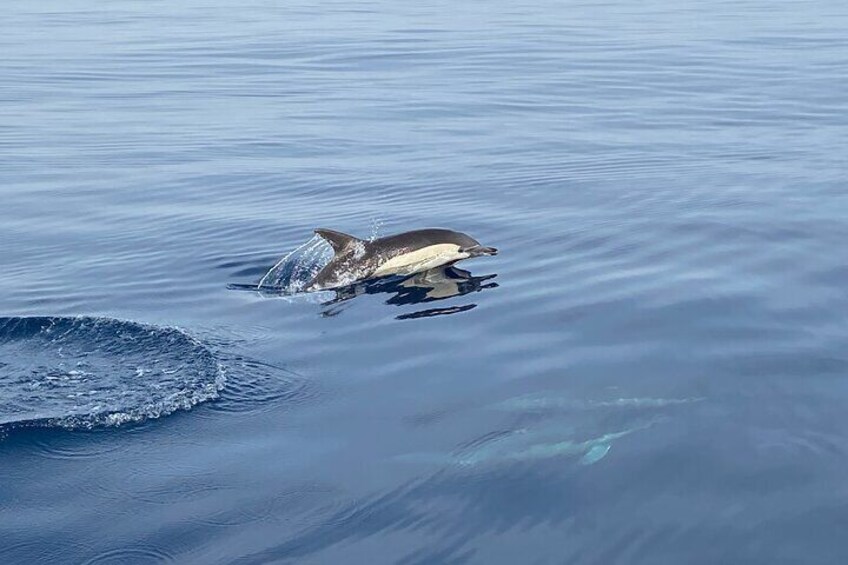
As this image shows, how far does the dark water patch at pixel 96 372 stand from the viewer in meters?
12.8

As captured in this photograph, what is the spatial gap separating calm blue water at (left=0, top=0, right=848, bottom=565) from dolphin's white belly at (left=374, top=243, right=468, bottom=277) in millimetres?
383

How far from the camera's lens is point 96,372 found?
13.8 meters

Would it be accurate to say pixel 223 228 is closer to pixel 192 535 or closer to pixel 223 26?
pixel 192 535

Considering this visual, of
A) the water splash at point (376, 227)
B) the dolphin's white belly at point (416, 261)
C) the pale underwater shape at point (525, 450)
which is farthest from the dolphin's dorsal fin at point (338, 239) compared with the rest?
the pale underwater shape at point (525, 450)

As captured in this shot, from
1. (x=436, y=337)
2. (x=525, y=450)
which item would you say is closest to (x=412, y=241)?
(x=436, y=337)

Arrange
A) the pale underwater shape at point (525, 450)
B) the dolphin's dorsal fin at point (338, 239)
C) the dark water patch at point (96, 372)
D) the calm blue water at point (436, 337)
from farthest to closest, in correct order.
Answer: the dolphin's dorsal fin at point (338, 239)
the dark water patch at point (96, 372)
the pale underwater shape at point (525, 450)
the calm blue water at point (436, 337)

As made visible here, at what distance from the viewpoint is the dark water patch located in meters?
12.8

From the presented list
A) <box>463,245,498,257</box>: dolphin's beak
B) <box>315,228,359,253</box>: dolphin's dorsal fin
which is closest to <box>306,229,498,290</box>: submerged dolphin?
<box>315,228,359,253</box>: dolphin's dorsal fin

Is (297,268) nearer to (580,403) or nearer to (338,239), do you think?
(338,239)

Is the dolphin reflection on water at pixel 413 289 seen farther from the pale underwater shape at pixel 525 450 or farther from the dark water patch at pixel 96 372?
the pale underwater shape at pixel 525 450

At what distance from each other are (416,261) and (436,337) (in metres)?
2.87

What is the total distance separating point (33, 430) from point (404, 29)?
45509 mm

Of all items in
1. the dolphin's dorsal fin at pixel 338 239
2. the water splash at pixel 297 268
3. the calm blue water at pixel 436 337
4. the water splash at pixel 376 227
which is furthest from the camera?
the water splash at pixel 376 227

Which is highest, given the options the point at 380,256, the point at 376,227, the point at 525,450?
the point at 380,256
